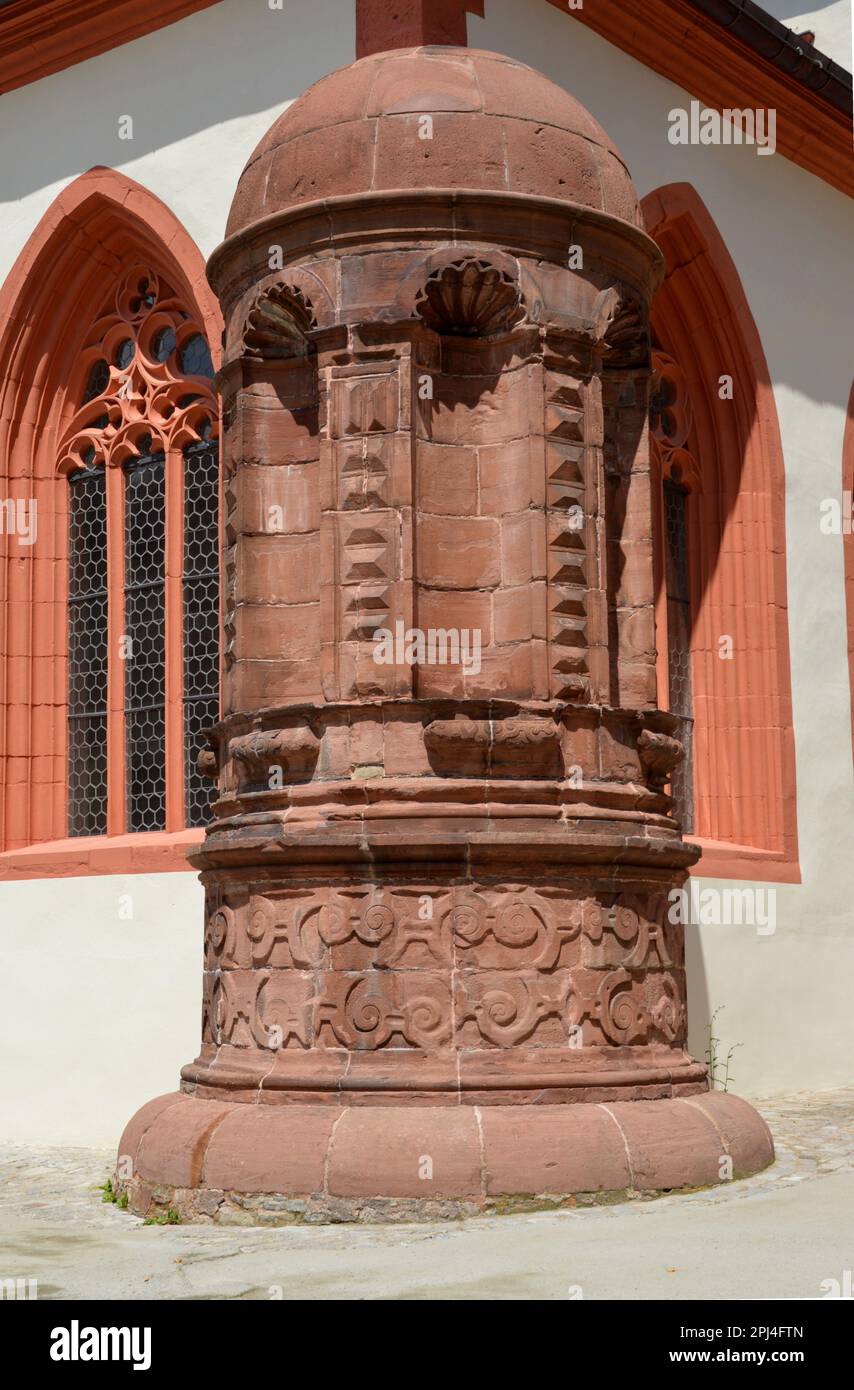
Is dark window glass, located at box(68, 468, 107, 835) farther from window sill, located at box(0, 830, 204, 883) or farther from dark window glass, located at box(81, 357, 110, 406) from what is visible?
dark window glass, located at box(81, 357, 110, 406)

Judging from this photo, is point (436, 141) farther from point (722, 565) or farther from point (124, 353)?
point (722, 565)

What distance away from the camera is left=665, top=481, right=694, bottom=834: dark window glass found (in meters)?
12.5

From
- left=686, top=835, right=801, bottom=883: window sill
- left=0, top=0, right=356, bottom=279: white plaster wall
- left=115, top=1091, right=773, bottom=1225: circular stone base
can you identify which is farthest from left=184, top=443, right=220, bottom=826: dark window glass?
left=115, top=1091, right=773, bottom=1225: circular stone base

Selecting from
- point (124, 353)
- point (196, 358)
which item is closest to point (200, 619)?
point (196, 358)

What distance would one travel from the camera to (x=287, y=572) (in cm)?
A: 830

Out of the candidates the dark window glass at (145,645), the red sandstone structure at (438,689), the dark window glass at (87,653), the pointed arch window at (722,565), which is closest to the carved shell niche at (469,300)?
the red sandstone structure at (438,689)

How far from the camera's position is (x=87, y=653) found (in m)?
12.2

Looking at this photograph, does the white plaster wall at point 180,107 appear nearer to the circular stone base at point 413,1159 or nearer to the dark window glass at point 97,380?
the dark window glass at point 97,380

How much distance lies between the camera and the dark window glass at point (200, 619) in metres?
11.3

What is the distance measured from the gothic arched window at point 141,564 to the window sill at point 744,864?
3.17 m

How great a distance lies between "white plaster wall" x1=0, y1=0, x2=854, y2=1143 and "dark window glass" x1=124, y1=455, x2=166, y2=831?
800mm

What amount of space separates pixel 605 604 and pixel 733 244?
5.17 meters

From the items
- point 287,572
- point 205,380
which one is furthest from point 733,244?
point 287,572

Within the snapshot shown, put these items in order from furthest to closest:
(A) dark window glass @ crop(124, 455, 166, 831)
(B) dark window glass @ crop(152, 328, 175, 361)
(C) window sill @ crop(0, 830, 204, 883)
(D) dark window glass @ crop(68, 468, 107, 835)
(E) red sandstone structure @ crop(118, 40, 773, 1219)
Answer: (D) dark window glass @ crop(68, 468, 107, 835)
(B) dark window glass @ crop(152, 328, 175, 361)
(A) dark window glass @ crop(124, 455, 166, 831)
(C) window sill @ crop(0, 830, 204, 883)
(E) red sandstone structure @ crop(118, 40, 773, 1219)
